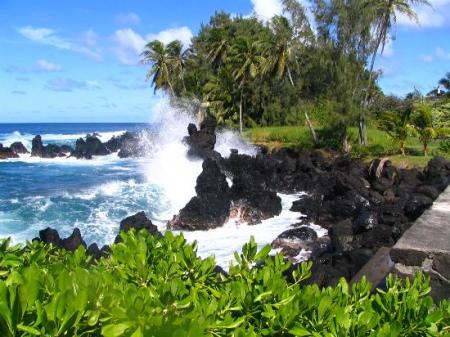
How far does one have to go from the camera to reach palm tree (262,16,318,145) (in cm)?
3181

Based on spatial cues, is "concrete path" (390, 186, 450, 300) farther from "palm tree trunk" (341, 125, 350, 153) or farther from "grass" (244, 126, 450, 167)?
"palm tree trunk" (341, 125, 350, 153)

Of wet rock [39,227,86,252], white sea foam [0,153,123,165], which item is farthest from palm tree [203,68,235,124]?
wet rock [39,227,86,252]

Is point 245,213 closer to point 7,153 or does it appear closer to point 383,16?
point 383,16

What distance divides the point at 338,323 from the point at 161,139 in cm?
4265

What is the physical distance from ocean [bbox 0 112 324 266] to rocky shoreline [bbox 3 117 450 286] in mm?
712

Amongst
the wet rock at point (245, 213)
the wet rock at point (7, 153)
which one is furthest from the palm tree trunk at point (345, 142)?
the wet rock at point (7, 153)

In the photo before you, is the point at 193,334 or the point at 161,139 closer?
the point at 193,334

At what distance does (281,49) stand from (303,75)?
222cm

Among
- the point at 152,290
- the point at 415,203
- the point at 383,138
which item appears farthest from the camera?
the point at 383,138

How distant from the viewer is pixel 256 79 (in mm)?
42031

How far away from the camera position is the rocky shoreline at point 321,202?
37.6ft

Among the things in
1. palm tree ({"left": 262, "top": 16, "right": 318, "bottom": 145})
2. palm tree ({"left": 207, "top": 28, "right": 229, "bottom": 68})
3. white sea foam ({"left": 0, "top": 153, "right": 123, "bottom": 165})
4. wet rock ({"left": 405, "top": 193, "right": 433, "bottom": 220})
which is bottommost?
white sea foam ({"left": 0, "top": 153, "right": 123, "bottom": 165})

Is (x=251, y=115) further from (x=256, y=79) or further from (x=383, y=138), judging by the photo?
(x=383, y=138)

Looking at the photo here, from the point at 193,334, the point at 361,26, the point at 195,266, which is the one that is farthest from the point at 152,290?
the point at 361,26
